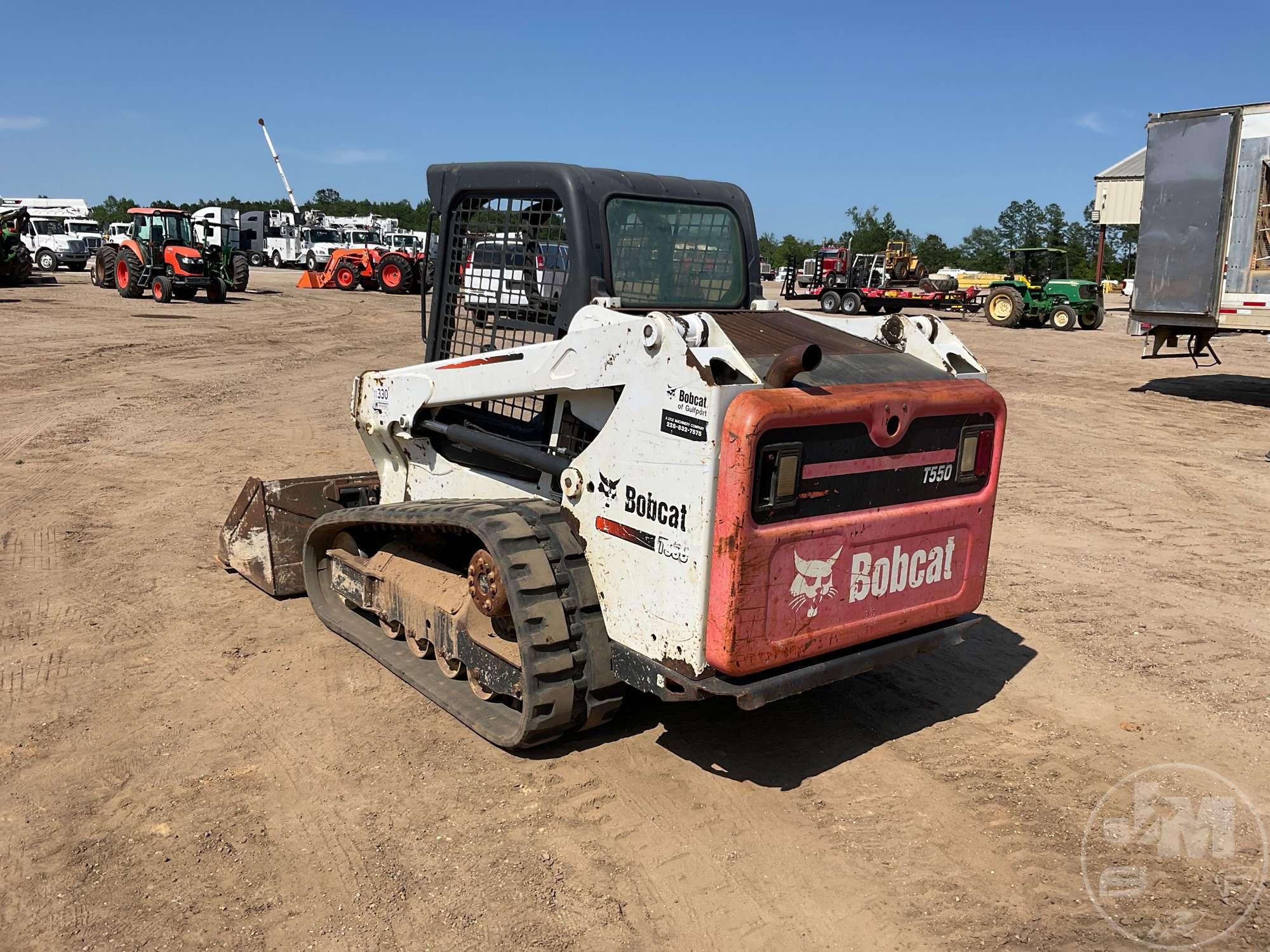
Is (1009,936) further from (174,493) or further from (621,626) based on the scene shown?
(174,493)

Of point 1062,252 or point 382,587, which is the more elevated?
point 1062,252

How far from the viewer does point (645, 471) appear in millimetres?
3520

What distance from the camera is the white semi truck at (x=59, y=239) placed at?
1359 inches

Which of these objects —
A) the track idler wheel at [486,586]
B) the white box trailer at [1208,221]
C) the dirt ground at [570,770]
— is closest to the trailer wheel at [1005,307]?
the white box trailer at [1208,221]

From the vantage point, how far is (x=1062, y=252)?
2806cm

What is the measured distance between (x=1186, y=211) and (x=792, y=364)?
13191 mm

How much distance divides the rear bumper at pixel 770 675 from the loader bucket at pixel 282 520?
2613 mm

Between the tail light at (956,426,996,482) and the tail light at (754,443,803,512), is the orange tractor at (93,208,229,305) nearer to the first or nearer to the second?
the tail light at (956,426,996,482)

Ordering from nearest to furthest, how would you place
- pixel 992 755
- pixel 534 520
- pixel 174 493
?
pixel 534 520, pixel 992 755, pixel 174 493

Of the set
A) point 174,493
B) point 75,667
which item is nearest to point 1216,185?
point 174,493

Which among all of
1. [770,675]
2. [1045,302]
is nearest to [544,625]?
[770,675]

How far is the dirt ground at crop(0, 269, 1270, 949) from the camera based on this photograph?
10.2 ft

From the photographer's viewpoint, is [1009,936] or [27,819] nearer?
[1009,936]

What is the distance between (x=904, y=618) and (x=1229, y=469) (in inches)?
307
